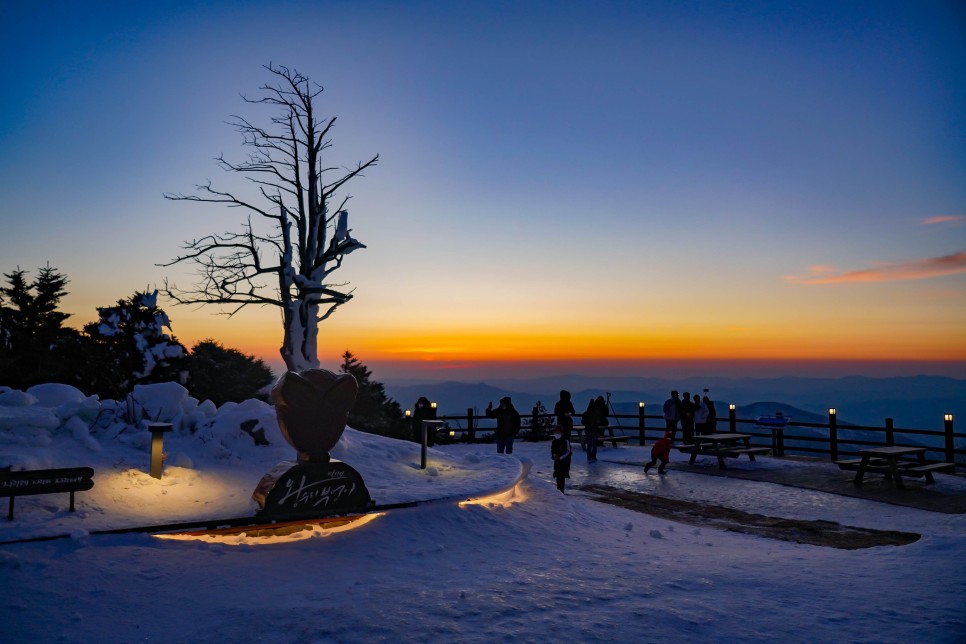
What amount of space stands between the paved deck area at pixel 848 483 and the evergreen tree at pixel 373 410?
41.7ft

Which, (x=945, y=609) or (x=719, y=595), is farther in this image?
(x=719, y=595)

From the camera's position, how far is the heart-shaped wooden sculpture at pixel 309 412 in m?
8.44

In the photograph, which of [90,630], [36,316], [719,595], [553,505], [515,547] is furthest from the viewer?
[36,316]

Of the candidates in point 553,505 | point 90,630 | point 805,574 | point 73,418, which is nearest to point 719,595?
point 805,574

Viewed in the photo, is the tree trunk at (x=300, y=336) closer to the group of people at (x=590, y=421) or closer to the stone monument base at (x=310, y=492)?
the group of people at (x=590, y=421)

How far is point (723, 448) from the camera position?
658 inches

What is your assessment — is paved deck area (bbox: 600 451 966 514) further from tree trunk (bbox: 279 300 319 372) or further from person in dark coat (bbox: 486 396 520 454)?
tree trunk (bbox: 279 300 319 372)

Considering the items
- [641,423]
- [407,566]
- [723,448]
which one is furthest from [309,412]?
[641,423]

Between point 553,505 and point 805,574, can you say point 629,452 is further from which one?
point 805,574

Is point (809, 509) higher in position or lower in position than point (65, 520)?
lower

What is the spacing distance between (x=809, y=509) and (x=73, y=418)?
489 inches

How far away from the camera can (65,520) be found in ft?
22.7

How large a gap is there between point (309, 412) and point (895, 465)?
39.2 feet

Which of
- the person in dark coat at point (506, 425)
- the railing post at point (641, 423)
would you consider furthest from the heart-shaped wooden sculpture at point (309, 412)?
the railing post at point (641, 423)
